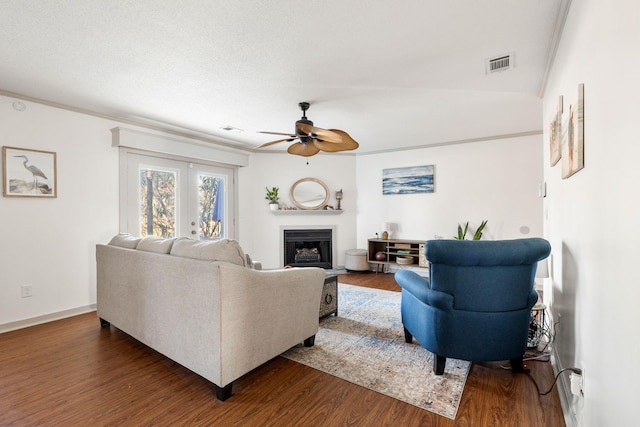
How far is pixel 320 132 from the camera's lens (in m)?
2.93

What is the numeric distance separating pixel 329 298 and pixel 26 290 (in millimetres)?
3083

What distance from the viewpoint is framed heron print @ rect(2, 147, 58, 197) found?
2.93 metres

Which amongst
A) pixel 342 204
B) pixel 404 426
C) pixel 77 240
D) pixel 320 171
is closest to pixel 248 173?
pixel 320 171

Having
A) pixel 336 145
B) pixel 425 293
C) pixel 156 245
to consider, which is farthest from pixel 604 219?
pixel 156 245

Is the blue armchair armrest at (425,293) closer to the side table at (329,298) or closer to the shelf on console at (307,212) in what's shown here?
the side table at (329,298)

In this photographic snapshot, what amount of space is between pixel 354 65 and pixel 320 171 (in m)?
3.34

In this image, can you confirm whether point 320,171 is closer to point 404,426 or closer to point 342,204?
point 342,204

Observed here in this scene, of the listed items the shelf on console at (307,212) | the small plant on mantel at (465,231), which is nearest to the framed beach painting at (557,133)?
the small plant on mantel at (465,231)

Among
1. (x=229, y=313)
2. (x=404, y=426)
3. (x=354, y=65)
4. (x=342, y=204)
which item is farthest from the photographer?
(x=342, y=204)

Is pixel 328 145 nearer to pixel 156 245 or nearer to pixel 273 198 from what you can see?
pixel 156 245

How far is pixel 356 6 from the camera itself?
177cm

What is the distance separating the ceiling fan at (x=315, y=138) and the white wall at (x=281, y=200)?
220 cm

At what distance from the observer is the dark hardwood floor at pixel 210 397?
1.63m

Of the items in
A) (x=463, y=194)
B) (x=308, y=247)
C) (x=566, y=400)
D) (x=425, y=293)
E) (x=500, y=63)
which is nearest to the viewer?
(x=566, y=400)
